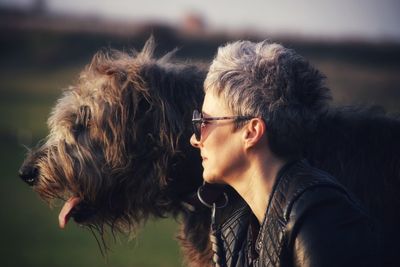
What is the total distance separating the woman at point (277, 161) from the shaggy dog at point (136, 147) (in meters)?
0.69

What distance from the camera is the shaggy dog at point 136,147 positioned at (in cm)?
402

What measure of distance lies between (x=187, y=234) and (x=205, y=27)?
94.1 feet

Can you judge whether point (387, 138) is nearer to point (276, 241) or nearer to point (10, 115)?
point (276, 241)

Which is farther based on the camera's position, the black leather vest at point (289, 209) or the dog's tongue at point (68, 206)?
the dog's tongue at point (68, 206)

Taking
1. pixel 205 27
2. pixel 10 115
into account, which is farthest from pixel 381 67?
pixel 10 115

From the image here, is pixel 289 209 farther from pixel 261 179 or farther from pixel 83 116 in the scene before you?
pixel 83 116

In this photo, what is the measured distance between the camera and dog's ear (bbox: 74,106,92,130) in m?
4.42

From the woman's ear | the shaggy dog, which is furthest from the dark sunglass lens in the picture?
the shaggy dog

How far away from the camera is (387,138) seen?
3875 millimetres

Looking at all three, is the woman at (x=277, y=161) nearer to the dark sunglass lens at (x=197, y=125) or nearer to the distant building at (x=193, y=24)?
the dark sunglass lens at (x=197, y=125)

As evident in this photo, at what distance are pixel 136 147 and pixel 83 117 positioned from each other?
512mm

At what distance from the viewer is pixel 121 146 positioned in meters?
4.23

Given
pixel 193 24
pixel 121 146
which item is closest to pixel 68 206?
pixel 121 146

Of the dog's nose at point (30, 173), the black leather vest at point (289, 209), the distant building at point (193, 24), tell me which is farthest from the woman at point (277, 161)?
the distant building at point (193, 24)
